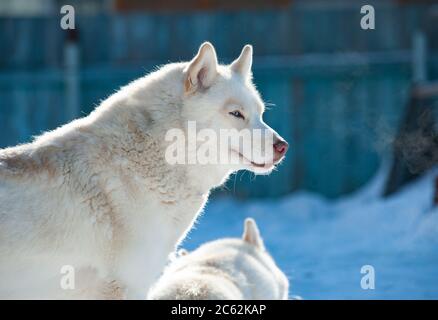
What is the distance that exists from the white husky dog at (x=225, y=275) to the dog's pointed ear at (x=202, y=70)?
998 mm

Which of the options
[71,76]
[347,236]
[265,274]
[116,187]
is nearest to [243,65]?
[116,187]

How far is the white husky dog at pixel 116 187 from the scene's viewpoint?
3.28m

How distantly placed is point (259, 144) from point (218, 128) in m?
0.23

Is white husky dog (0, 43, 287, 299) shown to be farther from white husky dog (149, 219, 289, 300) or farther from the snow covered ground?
the snow covered ground

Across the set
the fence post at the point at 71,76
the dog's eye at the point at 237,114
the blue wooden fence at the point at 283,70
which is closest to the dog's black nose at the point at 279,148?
the dog's eye at the point at 237,114

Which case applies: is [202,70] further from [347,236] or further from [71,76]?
[71,76]

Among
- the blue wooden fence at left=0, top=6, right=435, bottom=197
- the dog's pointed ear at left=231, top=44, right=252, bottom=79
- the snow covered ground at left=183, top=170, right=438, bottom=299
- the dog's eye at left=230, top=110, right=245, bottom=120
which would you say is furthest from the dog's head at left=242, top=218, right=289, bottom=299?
the blue wooden fence at left=0, top=6, right=435, bottom=197

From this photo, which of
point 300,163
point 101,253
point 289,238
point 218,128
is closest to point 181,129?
point 218,128

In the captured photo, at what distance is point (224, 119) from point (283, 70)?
6.66 metres

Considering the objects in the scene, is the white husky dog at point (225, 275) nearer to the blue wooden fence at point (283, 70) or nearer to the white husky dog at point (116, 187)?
the white husky dog at point (116, 187)

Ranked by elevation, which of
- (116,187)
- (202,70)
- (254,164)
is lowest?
(116,187)

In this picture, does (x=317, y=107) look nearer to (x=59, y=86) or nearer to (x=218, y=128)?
(x=59, y=86)

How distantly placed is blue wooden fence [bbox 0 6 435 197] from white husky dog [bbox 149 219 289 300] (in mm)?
4933

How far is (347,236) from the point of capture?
24.7 ft
